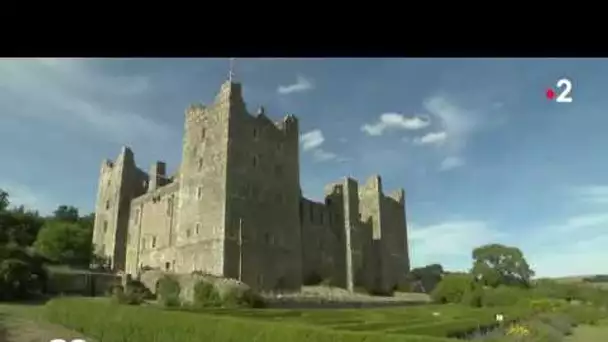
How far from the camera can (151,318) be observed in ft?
25.9

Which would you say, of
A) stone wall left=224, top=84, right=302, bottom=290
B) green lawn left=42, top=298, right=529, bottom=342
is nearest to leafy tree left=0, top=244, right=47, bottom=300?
green lawn left=42, top=298, right=529, bottom=342

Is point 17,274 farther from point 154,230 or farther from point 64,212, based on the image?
point 154,230

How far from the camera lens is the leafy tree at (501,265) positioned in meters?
4.98

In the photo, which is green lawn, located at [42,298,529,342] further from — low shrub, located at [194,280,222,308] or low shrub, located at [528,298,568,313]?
low shrub, located at [194,280,222,308]

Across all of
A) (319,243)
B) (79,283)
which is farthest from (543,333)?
(319,243)

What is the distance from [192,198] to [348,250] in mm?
8517

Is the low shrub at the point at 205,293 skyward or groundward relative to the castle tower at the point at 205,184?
groundward

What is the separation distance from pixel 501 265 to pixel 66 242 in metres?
18.4

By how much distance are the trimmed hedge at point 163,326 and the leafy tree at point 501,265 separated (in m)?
1.82

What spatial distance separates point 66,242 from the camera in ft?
67.8

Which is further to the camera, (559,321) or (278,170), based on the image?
(278,170)

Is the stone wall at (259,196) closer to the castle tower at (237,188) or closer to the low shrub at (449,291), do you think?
the castle tower at (237,188)

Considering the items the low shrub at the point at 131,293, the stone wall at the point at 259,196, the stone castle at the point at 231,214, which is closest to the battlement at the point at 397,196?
the stone castle at the point at 231,214

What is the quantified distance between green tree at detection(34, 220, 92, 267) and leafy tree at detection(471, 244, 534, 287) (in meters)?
13.7
